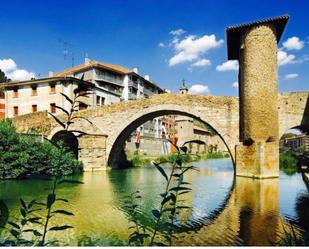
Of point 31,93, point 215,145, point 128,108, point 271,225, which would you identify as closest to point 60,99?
point 31,93

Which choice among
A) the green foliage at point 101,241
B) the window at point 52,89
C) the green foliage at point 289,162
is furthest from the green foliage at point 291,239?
the window at point 52,89

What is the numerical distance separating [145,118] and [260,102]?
20.2ft

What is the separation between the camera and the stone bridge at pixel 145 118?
41.3ft

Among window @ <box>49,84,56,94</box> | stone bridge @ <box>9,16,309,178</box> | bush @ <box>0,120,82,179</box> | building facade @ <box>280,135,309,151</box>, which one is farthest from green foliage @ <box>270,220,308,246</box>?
window @ <box>49,84,56,94</box>

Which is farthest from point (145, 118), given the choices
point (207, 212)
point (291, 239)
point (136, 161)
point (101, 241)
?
point (291, 239)

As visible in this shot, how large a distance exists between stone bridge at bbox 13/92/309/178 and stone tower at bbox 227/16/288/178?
175 centimetres

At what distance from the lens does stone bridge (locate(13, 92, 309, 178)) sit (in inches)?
496

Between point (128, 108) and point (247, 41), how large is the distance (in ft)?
20.1

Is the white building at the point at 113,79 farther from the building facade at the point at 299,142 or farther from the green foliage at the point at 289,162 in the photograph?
the building facade at the point at 299,142

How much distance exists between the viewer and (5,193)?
7.67 m

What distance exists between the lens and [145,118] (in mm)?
15773

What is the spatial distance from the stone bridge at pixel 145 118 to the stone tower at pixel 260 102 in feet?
5.73

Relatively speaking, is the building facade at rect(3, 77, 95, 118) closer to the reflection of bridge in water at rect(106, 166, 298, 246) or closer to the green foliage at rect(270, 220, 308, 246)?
the reflection of bridge in water at rect(106, 166, 298, 246)

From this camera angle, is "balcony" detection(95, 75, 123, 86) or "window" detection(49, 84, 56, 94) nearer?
"window" detection(49, 84, 56, 94)
